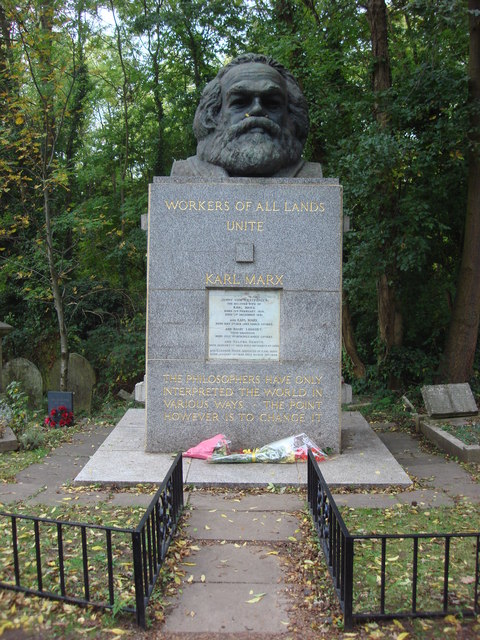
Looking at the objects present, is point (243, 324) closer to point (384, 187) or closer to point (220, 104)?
point (220, 104)

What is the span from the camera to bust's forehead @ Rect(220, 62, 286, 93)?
6078 millimetres

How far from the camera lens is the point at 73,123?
46.9 ft

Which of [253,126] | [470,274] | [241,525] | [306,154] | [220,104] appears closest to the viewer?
[241,525]

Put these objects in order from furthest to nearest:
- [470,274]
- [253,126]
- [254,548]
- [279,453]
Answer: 1. [470,274]
2. [253,126]
3. [279,453]
4. [254,548]

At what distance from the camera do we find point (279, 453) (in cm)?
564

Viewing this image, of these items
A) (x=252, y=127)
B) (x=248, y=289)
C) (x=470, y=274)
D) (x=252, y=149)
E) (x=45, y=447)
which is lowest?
(x=45, y=447)

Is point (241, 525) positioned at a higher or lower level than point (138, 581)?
lower

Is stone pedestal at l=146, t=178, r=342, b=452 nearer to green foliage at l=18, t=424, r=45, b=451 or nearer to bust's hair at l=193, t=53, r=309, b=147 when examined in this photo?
bust's hair at l=193, t=53, r=309, b=147

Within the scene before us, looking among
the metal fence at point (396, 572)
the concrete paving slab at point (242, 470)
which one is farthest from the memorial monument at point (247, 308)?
the metal fence at point (396, 572)

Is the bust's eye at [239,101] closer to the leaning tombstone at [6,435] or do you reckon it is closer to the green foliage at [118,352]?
the leaning tombstone at [6,435]

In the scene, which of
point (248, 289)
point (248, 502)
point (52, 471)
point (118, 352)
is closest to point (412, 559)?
point (248, 502)

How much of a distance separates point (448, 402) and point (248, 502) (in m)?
3.93

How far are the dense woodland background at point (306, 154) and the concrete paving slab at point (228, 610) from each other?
645 cm

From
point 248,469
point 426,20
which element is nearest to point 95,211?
point 426,20
